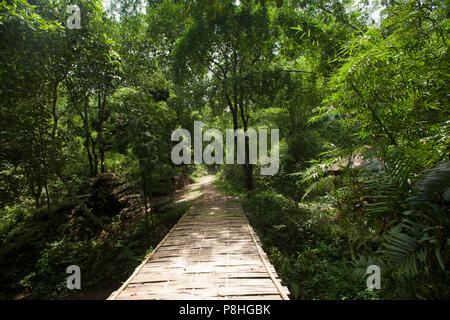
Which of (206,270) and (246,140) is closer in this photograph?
(206,270)

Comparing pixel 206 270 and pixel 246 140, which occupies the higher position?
pixel 246 140

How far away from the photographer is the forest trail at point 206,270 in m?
2.03

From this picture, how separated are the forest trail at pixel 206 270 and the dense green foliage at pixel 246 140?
3.73 ft

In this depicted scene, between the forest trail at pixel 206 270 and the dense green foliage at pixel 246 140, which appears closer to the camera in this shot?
the dense green foliage at pixel 246 140

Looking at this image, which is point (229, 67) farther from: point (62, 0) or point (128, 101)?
point (62, 0)

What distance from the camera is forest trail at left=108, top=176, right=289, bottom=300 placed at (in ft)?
6.66

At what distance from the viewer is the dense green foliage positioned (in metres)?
1.75

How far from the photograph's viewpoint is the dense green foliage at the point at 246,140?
1.75 metres

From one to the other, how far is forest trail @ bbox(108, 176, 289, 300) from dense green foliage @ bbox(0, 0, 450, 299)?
3.73 ft

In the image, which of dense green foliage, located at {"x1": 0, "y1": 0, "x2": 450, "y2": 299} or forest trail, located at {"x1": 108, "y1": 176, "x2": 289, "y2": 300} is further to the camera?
forest trail, located at {"x1": 108, "y1": 176, "x2": 289, "y2": 300}

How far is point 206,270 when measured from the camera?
8.26 ft

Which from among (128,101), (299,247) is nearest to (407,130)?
(299,247)

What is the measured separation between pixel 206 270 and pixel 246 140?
7280 mm

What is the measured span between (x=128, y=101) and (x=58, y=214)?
5446 mm
